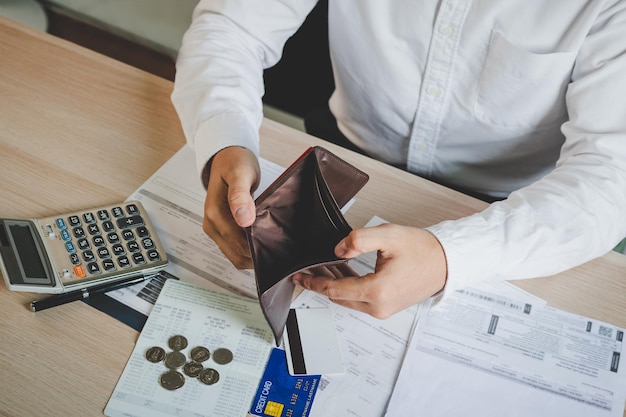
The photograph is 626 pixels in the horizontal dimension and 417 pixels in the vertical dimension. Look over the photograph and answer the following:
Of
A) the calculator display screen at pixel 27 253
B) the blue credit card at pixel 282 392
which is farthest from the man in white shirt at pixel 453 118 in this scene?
the calculator display screen at pixel 27 253

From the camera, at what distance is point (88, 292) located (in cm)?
72

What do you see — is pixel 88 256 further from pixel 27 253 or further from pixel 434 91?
pixel 434 91

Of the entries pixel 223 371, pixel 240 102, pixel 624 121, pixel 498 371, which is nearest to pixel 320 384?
pixel 223 371

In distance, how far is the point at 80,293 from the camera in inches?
28.0

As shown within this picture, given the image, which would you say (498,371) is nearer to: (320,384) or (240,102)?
(320,384)

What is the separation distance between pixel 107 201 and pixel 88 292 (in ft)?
0.53

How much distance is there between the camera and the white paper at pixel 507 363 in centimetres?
68

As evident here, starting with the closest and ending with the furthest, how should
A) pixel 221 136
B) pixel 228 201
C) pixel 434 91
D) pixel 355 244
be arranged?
pixel 355 244, pixel 228 201, pixel 221 136, pixel 434 91

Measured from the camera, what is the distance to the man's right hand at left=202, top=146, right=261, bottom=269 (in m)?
0.74

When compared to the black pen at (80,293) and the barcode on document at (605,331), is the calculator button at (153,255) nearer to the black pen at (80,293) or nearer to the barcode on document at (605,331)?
the black pen at (80,293)

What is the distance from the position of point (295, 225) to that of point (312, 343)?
0.14 metres

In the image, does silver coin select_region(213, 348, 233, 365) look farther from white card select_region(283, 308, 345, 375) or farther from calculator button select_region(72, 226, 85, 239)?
calculator button select_region(72, 226, 85, 239)

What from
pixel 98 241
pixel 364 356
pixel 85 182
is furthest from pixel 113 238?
pixel 364 356

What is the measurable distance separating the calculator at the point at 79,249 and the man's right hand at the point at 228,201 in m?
0.08
